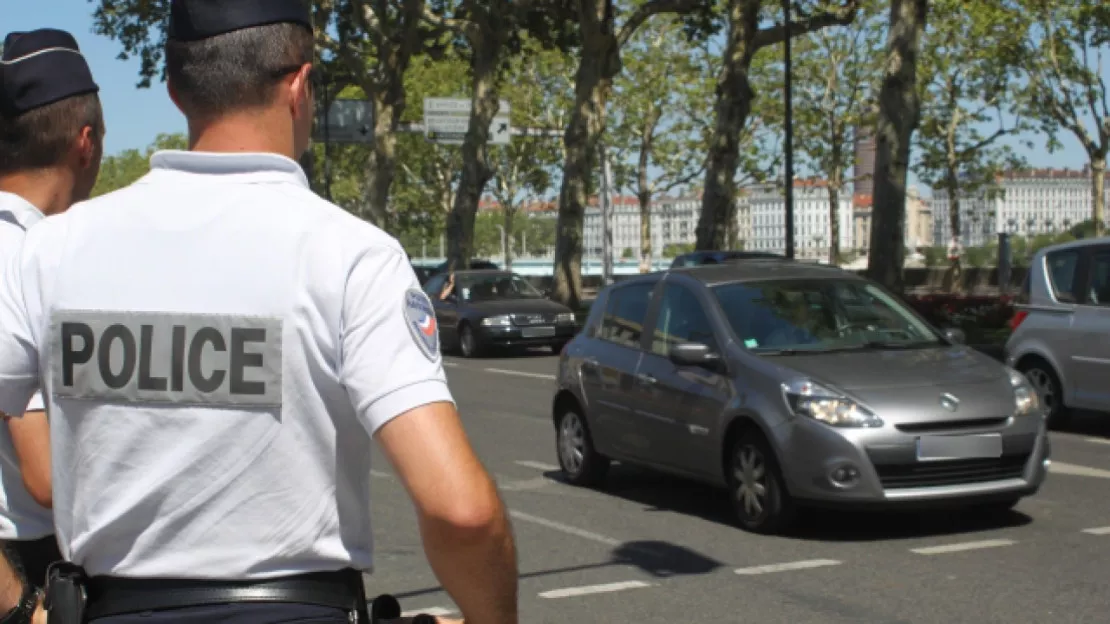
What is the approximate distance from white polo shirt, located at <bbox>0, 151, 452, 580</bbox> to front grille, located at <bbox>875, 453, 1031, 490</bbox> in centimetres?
669

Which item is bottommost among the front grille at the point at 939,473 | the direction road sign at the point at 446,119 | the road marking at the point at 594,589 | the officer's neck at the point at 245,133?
the road marking at the point at 594,589

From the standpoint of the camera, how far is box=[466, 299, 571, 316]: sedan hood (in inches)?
1042

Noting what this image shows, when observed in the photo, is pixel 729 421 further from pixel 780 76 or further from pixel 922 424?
pixel 780 76

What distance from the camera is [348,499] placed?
2.17m

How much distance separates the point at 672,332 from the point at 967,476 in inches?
90.3

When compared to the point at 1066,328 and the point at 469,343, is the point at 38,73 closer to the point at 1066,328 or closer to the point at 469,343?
the point at 1066,328

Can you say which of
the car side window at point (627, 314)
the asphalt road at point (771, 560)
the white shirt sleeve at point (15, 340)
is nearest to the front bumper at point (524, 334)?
the asphalt road at point (771, 560)

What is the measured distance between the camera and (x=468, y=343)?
87.5 feet

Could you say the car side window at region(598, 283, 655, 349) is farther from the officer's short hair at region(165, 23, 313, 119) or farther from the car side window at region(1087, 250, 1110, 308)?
the officer's short hair at region(165, 23, 313, 119)

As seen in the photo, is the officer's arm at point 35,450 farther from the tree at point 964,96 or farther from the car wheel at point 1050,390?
the tree at point 964,96

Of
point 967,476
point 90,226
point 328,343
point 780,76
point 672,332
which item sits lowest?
point 967,476

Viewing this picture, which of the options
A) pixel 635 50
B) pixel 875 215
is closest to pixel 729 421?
pixel 875 215

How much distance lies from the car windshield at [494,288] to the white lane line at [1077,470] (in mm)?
16498

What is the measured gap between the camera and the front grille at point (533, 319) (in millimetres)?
26250
